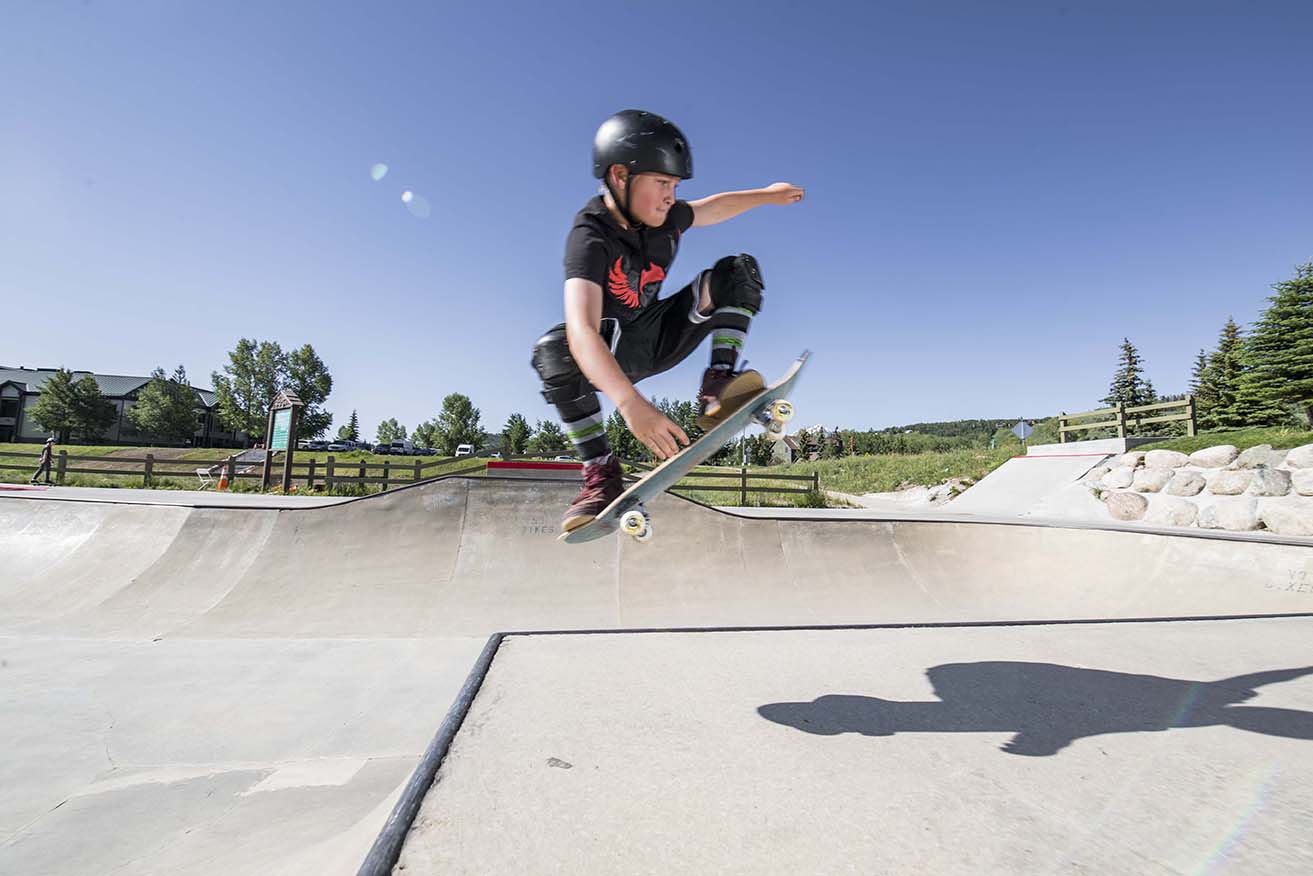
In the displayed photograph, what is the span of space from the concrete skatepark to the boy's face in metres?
2.15

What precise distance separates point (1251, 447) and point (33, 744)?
65.0 feet

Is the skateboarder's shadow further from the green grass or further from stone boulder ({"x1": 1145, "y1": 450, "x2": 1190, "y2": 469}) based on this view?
stone boulder ({"x1": 1145, "y1": 450, "x2": 1190, "y2": 469})

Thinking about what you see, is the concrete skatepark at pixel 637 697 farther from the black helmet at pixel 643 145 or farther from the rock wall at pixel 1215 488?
the rock wall at pixel 1215 488

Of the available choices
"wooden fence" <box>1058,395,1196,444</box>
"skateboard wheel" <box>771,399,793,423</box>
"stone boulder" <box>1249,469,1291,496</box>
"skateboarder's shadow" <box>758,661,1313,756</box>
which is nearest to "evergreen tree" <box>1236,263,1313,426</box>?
"wooden fence" <box>1058,395,1196,444</box>

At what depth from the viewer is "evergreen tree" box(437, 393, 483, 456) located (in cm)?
6219

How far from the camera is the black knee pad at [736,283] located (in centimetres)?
264

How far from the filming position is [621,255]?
2.39 metres

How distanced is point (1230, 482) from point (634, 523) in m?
15.6

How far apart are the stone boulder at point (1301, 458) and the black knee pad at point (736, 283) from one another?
1511 cm

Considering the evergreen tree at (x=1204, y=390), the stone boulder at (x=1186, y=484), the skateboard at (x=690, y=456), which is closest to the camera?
the skateboard at (x=690, y=456)

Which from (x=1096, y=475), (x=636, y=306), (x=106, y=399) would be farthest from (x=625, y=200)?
(x=106, y=399)

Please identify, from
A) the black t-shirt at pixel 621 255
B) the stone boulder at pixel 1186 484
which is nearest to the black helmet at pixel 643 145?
the black t-shirt at pixel 621 255

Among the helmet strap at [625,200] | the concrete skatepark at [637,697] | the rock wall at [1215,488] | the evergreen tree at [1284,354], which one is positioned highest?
the evergreen tree at [1284,354]

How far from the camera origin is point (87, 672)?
473cm
